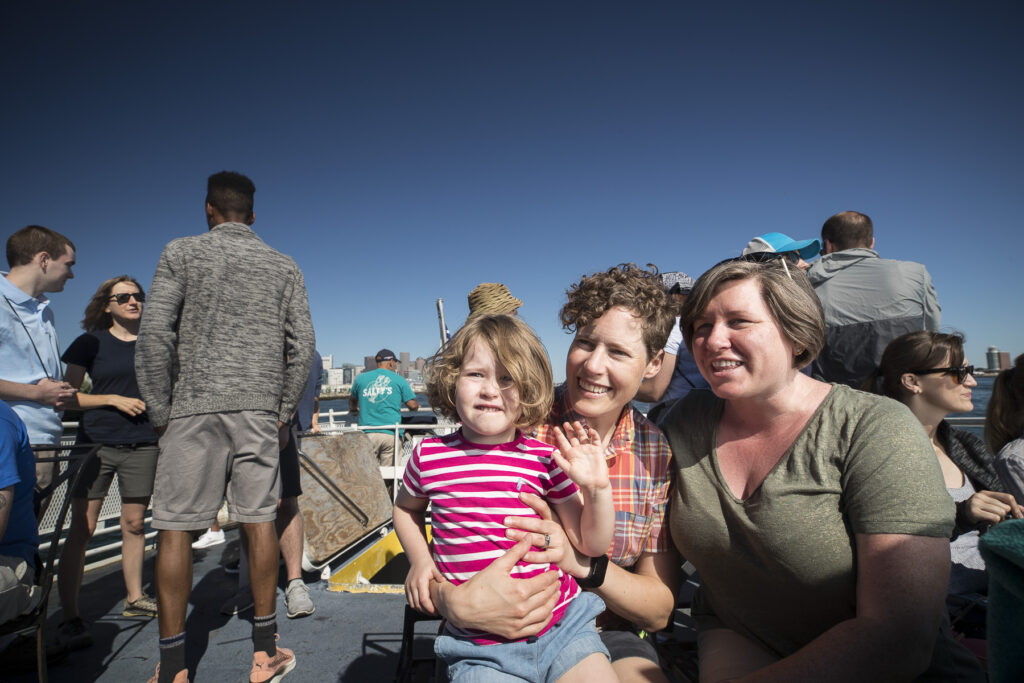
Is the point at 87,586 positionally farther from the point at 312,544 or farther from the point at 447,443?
the point at 447,443

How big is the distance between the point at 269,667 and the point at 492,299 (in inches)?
84.2

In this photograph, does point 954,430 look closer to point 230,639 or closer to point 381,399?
point 230,639

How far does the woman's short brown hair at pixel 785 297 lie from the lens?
1331 millimetres

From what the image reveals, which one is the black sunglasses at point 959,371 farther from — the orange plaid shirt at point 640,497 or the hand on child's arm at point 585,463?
the hand on child's arm at point 585,463

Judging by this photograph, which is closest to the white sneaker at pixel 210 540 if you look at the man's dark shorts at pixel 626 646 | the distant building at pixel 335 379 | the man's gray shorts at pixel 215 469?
the man's gray shorts at pixel 215 469

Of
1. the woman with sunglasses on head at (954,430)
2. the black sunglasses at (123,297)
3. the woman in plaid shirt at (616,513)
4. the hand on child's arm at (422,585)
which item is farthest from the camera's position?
the black sunglasses at (123,297)

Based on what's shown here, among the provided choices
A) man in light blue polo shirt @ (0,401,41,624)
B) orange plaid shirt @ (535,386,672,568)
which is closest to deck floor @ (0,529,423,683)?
man in light blue polo shirt @ (0,401,41,624)

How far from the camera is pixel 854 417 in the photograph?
1.24m

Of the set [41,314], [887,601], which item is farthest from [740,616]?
[41,314]

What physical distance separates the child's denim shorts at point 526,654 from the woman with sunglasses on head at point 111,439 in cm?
267

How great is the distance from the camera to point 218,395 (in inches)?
88.9

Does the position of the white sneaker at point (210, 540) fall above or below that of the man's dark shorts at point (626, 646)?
below

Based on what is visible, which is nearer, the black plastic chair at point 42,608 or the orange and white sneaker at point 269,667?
the black plastic chair at point 42,608

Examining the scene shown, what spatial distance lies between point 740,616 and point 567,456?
0.66m
